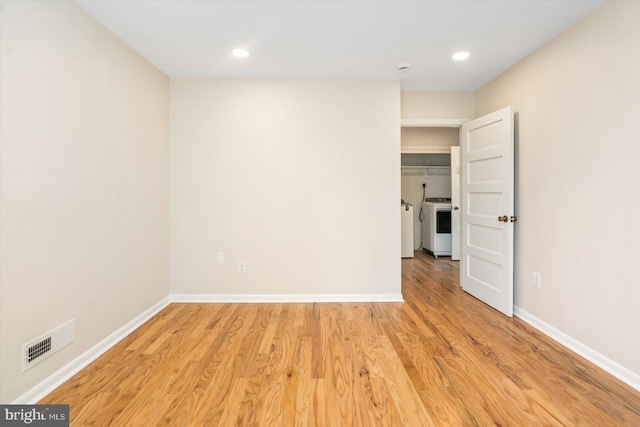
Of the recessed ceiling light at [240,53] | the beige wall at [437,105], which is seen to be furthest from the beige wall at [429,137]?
the recessed ceiling light at [240,53]

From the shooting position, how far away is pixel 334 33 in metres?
2.19

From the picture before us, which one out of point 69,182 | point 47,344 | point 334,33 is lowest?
point 47,344

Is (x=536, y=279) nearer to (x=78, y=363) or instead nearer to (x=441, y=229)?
(x=441, y=229)

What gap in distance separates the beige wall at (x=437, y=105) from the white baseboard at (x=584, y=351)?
88.9 inches

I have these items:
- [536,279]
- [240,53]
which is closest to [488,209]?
[536,279]

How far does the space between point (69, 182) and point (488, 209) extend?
3.54m

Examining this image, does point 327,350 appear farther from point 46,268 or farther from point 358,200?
point 46,268

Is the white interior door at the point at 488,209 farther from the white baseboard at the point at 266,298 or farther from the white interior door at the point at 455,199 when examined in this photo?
the white interior door at the point at 455,199

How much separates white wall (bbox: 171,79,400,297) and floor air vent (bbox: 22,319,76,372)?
126 cm

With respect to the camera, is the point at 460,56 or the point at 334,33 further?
the point at 460,56

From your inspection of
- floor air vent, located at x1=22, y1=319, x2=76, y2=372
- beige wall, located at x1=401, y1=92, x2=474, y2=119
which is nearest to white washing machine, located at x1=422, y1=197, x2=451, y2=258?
beige wall, located at x1=401, y1=92, x2=474, y2=119

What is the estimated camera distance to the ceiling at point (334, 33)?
1.90 m

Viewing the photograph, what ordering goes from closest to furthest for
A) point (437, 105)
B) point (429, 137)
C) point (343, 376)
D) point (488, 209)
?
point (343, 376) → point (488, 209) → point (437, 105) → point (429, 137)

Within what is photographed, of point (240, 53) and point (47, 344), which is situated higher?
point (240, 53)
